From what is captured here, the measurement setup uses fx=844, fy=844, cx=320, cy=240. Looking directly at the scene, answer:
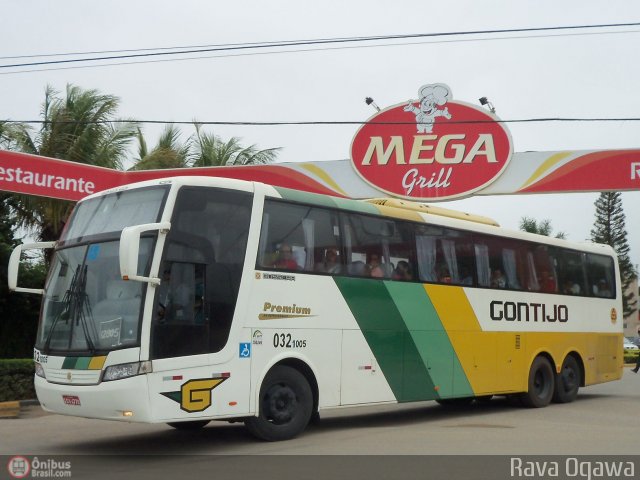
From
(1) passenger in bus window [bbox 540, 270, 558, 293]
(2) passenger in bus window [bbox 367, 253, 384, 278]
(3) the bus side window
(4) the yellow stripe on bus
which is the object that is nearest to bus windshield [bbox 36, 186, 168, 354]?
(2) passenger in bus window [bbox 367, 253, 384, 278]

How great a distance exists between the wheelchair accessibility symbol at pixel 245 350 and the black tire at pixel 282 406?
0.52 metres

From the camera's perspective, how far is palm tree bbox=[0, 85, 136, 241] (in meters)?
22.2

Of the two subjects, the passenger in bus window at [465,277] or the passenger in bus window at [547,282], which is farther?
the passenger in bus window at [547,282]

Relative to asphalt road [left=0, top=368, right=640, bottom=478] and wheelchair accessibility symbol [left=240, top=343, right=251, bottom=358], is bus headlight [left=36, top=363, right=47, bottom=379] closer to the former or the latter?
asphalt road [left=0, top=368, right=640, bottom=478]

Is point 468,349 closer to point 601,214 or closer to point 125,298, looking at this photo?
point 125,298

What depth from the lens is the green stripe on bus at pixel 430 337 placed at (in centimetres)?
1348

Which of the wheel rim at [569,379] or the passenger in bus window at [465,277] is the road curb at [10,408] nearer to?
the passenger in bus window at [465,277]

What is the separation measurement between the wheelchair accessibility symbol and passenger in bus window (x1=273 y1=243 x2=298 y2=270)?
120 cm

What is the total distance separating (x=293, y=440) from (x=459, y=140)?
10687mm

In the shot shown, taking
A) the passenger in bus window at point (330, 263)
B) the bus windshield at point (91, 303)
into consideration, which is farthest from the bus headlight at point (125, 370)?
the passenger in bus window at point (330, 263)

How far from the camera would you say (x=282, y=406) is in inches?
448

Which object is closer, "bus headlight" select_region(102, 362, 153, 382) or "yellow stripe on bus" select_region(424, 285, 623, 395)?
"bus headlight" select_region(102, 362, 153, 382)

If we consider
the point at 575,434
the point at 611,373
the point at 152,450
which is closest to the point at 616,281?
the point at 611,373

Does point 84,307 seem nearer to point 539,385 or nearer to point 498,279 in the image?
point 498,279
